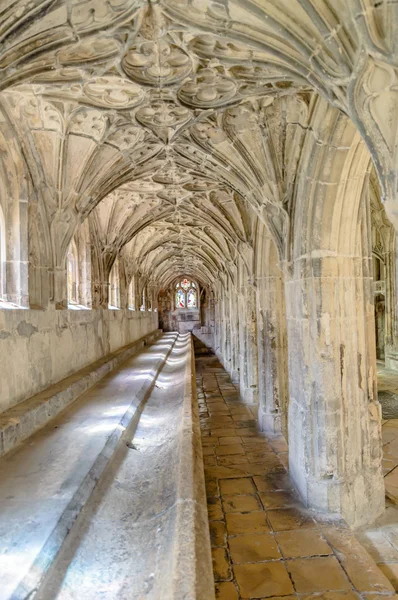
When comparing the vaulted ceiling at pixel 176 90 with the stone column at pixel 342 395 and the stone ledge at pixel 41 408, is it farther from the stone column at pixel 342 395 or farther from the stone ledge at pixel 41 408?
the stone ledge at pixel 41 408

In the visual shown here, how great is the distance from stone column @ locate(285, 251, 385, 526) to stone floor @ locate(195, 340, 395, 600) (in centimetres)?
40

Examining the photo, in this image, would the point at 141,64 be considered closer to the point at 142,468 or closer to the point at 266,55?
the point at 266,55

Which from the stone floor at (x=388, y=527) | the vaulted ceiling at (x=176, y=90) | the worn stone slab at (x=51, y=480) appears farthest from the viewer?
the stone floor at (x=388, y=527)

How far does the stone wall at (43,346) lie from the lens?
17.1 feet

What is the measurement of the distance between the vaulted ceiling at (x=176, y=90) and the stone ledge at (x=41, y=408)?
6.90 ft

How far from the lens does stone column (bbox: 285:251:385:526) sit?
4.54 meters

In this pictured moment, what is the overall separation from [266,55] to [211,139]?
240 cm

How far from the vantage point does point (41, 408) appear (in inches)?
210

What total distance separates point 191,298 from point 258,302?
24.9m

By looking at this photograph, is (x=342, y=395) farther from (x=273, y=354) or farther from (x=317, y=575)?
(x=273, y=354)

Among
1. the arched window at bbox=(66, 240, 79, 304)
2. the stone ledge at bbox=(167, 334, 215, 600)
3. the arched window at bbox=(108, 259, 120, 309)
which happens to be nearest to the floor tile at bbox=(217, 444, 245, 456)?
the stone ledge at bbox=(167, 334, 215, 600)

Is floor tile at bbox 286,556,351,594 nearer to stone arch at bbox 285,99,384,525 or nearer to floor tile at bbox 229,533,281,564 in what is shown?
floor tile at bbox 229,533,281,564

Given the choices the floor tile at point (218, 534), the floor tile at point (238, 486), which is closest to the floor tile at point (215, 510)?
the floor tile at point (218, 534)

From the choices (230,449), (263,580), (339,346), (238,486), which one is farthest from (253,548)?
(230,449)
